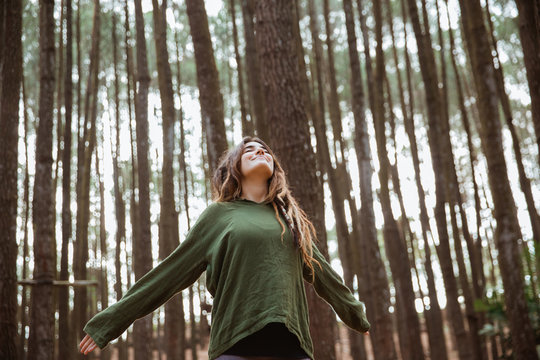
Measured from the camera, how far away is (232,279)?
2.08 meters

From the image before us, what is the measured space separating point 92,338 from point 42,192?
3.22 metres

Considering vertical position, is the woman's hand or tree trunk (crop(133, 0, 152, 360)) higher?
tree trunk (crop(133, 0, 152, 360))

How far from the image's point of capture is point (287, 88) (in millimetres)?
4180

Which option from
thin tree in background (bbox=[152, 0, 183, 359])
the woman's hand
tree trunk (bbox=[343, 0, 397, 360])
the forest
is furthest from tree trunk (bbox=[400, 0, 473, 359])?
the woman's hand

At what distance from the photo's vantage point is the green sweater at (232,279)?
1997mm

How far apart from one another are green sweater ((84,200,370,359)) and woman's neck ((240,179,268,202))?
0.19 feet

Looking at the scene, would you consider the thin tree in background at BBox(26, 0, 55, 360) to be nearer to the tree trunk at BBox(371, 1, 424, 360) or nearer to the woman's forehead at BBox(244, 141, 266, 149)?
the woman's forehead at BBox(244, 141, 266, 149)

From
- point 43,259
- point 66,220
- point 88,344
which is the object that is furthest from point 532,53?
point 66,220

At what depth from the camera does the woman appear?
1978 mm

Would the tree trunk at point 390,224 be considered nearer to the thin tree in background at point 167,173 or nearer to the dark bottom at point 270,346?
the thin tree in background at point 167,173

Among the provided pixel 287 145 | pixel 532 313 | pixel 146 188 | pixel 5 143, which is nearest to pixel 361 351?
pixel 532 313

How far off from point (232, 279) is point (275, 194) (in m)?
0.42

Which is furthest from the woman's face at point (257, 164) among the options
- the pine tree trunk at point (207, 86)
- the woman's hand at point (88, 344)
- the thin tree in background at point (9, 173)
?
the thin tree in background at point (9, 173)

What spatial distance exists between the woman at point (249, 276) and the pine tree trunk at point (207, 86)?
2.41 m
